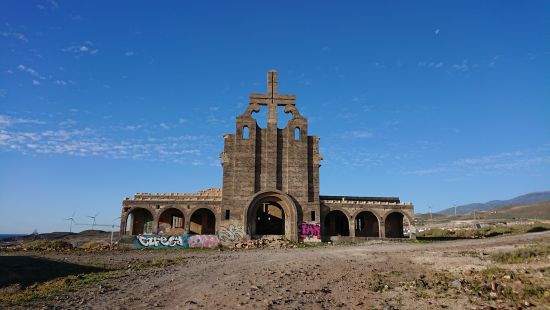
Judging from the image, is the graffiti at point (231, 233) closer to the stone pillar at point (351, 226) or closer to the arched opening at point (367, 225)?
the stone pillar at point (351, 226)

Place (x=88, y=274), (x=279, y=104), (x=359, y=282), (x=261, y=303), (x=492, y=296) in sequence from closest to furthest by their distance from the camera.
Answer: (x=261, y=303) < (x=492, y=296) < (x=359, y=282) < (x=88, y=274) < (x=279, y=104)

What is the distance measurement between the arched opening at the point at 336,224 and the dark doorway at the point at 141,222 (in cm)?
2066

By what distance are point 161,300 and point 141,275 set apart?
260 inches

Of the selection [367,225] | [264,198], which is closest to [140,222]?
[264,198]

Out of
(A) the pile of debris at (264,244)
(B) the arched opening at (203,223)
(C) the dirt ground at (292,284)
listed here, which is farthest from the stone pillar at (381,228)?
(B) the arched opening at (203,223)

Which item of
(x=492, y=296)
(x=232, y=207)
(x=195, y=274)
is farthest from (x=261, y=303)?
(x=232, y=207)

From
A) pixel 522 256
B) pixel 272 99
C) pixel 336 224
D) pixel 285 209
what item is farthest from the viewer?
pixel 336 224

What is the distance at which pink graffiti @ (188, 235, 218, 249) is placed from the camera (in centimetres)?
3775

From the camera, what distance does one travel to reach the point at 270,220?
1827 inches

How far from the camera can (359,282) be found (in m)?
17.4

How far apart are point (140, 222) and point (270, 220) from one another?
15.2 m

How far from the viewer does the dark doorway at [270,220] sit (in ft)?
151

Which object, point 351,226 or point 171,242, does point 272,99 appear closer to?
point 351,226

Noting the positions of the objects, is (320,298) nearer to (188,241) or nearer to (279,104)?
(188,241)
